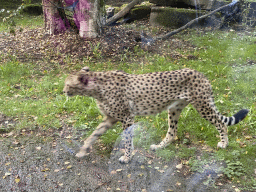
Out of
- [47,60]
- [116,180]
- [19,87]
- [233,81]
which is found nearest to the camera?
[116,180]

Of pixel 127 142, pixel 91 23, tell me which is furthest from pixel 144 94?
pixel 91 23

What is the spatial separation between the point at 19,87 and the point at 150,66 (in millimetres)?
1598

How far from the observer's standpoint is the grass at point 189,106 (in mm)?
2668

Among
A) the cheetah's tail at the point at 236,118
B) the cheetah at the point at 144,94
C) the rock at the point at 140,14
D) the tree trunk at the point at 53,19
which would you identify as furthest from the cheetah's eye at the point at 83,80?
the rock at the point at 140,14

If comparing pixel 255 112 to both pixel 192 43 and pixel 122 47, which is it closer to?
pixel 192 43

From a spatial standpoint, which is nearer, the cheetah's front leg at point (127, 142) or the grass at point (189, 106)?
the cheetah's front leg at point (127, 142)

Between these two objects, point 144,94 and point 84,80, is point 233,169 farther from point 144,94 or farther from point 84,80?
point 84,80

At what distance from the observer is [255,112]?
10.1 feet

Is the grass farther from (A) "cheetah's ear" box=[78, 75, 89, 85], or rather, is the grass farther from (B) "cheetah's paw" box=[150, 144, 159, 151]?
(A) "cheetah's ear" box=[78, 75, 89, 85]

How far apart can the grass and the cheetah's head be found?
188mm

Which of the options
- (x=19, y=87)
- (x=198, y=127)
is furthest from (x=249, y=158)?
(x=19, y=87)

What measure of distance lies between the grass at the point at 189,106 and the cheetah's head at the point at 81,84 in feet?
0.62

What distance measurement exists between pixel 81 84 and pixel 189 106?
122 cm

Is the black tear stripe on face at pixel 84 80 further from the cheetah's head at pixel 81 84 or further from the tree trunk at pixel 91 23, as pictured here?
the tree trunk at pixel 91 23
